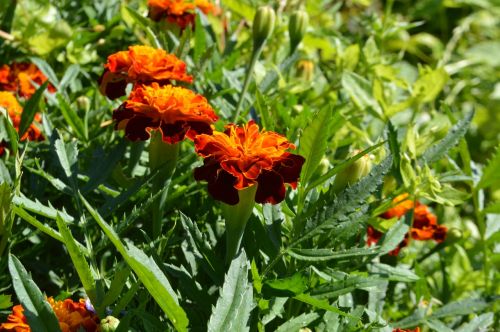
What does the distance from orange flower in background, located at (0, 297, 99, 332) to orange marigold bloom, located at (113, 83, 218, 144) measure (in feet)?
0.66

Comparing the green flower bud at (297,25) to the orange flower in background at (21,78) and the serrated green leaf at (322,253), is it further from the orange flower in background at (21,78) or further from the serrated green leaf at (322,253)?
the serrated green leaf at (322,253)

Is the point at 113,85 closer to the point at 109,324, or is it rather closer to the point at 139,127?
the point at 139,127

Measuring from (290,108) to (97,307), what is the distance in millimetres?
632

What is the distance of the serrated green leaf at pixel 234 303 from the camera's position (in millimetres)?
701

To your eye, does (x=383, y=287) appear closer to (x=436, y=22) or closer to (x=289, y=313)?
(x=289, y=313)

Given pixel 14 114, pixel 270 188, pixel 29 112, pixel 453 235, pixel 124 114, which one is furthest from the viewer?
pixel 453 235

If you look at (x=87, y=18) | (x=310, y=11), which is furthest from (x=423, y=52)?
(x=87, y=18)

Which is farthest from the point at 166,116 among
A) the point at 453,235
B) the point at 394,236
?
the point at 453,235

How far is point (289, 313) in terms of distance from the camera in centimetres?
91

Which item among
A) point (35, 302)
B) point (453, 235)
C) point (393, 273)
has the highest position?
point (35, 302)

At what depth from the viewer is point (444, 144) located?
1016 millimetres

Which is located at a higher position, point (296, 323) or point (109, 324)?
point (109, 324)

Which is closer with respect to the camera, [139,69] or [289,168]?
[289,168]

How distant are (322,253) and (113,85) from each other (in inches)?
14.5
